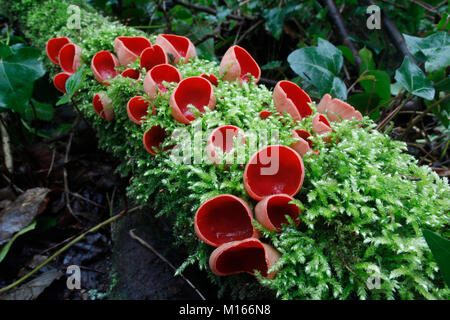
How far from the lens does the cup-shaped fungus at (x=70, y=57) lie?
1.69m

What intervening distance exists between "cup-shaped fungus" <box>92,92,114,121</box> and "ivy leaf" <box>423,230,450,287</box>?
1.34 meters

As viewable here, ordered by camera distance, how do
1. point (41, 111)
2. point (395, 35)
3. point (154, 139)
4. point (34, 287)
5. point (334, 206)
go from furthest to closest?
point (41, 111), point (395, 35), point (34, 287), point (154, 139), point (334, 206)

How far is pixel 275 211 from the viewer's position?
3.10 feet

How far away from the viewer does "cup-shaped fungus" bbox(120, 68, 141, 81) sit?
1.47 metres

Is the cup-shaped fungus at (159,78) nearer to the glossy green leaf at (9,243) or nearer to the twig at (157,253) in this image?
the twig at (157,253)

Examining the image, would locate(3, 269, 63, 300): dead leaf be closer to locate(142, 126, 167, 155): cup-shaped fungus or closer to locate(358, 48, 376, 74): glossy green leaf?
locate(142, 126, 167, 155): cup-shaped fungus

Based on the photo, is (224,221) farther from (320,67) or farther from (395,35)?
(395,35)

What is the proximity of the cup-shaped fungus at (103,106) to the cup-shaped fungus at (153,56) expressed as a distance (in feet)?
0.78

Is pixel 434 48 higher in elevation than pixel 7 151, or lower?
higher

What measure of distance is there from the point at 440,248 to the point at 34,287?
1915mm

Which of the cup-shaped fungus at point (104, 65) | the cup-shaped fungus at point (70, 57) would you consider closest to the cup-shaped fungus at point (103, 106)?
the cup-shaped fungus at point (104, 65)

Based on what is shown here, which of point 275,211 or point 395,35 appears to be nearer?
point 275,211

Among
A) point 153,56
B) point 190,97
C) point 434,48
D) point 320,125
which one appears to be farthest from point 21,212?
point 434,48

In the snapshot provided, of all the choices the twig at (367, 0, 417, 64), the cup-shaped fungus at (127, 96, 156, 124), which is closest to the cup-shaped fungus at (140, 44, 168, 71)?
the cup-shaped fungus at (127, 96, 156, 124)
